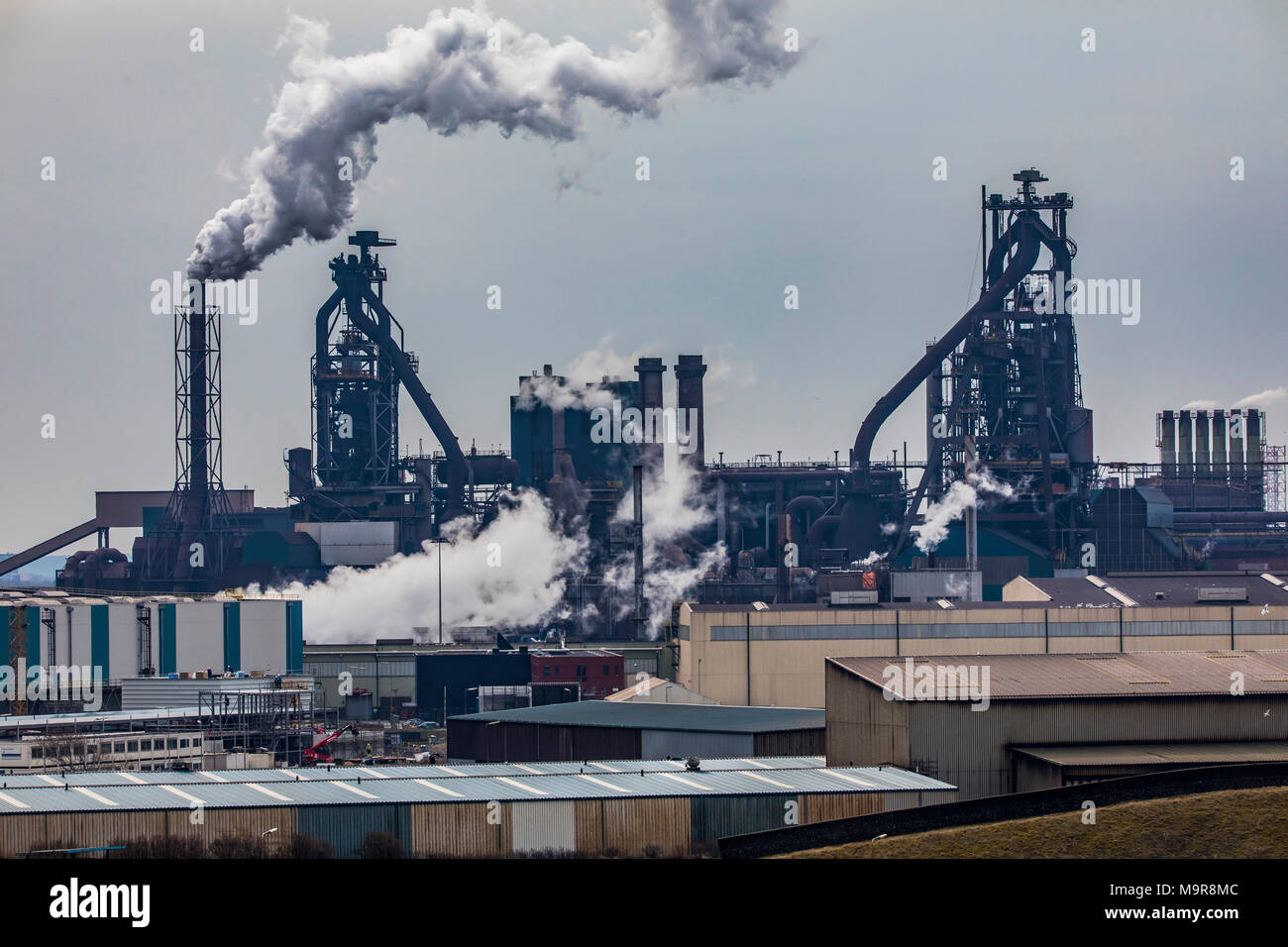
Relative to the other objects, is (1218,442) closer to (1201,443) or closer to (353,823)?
(1201,443)

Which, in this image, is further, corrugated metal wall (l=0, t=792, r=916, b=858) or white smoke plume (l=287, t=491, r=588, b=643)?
white smoke plume (l=287, t=491, r=588, b=643)

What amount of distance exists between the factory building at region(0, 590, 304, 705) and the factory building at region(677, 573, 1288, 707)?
19.2m

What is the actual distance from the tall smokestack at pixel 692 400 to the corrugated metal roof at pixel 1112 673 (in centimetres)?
6632

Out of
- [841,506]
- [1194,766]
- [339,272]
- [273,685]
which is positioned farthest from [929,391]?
[1194,766]

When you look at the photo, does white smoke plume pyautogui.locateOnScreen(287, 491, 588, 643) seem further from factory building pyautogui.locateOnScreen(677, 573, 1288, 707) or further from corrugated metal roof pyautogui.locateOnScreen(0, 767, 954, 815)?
corrugated metal roof pyautogui.locateOnScreen(0, 767, 954, 815)

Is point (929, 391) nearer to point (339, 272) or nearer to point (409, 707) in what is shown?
point (339, 272)

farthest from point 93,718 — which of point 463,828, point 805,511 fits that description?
point 805,511

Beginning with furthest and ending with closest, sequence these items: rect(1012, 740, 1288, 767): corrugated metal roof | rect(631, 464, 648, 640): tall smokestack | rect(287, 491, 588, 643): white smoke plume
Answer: rect(287, 491, 588, 643): white smoke plume < rect(631, 464, 648, 640): tall smokestack < rect(1012, 740, 1288, 767): corrugated metal roof

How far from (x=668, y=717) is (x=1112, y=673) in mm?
14959

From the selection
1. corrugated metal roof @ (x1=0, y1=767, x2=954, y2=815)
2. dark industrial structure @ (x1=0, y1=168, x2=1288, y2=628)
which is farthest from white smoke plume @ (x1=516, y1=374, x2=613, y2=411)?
corrugated metal roof @ (x1=0, y1=767, x2=954, y2=815)

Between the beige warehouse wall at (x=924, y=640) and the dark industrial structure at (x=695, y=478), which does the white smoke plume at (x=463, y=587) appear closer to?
the dark industrial structure at (x=695, y=478)

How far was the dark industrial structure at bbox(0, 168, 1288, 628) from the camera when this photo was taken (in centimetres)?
10356

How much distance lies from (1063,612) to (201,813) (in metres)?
40.9
